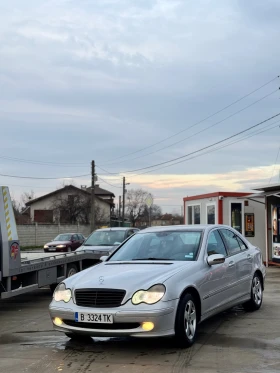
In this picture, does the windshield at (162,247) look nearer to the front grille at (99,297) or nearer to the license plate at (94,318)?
the front grille at (99,297)

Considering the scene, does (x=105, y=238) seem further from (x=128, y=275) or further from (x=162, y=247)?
(x=128, y=275)

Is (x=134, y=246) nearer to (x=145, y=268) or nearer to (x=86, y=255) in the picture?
(x=145, y=268)

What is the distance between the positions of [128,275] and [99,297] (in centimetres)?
48

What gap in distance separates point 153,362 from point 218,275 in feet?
6.51

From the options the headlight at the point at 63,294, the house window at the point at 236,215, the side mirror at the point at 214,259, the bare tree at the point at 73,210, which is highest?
the bare tree at the point at 73,210

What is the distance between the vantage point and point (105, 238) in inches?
612

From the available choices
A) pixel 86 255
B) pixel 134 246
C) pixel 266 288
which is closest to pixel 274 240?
pixel 266 288

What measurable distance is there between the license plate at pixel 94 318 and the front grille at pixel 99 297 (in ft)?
0.43

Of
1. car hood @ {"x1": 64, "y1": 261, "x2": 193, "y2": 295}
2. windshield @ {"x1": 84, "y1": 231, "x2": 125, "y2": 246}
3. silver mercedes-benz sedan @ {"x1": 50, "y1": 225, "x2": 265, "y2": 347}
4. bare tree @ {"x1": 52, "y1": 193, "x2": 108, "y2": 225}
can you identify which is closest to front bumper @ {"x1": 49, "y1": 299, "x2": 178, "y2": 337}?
silver mercedes-benz sedan @ {"x1": 50, "y1": 225, "x2": 265, "y2": 347}

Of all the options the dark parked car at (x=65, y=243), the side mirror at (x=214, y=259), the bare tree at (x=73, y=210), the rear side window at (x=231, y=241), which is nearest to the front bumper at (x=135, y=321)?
the side mirror at (x=214, y=259)

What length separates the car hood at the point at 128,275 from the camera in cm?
598

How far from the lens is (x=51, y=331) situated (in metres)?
7.53

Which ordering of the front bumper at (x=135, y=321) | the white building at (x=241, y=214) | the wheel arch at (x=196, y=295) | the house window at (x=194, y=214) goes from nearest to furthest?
the front bumper at (x=135, y=321) < the wheel arch at (x=196, y=295) < the white building at (x=241, y=214) < the house window at (x=194, y=214)

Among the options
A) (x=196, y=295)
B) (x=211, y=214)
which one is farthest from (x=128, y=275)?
(x=211, y=214)
